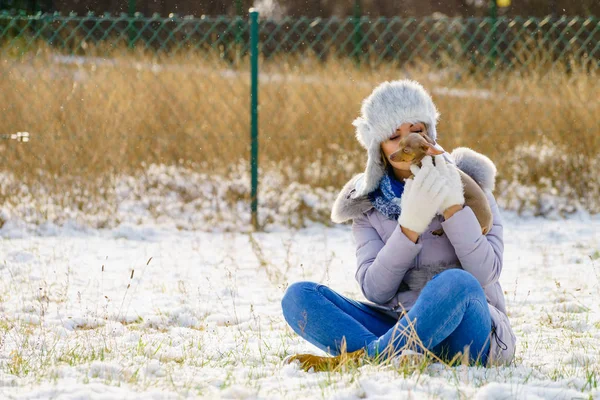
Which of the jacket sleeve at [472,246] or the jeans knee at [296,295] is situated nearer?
the jacket sleeve at [472,246]

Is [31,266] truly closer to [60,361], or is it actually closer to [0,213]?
[0,213]

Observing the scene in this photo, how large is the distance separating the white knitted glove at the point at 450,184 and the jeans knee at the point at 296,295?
1.87 ft

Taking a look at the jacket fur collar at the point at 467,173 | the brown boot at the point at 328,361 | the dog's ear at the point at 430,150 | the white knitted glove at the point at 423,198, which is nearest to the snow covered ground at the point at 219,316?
the brown boot at the point at 328,361

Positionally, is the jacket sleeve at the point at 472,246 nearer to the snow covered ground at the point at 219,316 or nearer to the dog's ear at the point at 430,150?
the dog's ear at the point at 430,150

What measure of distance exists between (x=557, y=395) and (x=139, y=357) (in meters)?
1.44

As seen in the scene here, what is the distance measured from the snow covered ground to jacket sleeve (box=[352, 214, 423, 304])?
31 cm

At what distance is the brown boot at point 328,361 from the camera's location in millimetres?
2613

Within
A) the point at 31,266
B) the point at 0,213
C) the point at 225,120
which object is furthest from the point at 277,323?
the point at 225,120

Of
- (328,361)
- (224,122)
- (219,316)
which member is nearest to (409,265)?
(328,361)

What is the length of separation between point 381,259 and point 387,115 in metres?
0.52

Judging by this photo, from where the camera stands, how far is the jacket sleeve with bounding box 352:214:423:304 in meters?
2.68

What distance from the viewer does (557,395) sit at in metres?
2.37

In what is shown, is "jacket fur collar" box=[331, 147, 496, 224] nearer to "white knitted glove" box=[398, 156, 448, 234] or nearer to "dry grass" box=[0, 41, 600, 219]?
"white knitted glove" box=[398, 156, 448, 234]

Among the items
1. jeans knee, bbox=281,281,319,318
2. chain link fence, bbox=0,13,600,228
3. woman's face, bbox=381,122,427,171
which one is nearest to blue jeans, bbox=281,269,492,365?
jeans knee, bbox=281,281,319,318
